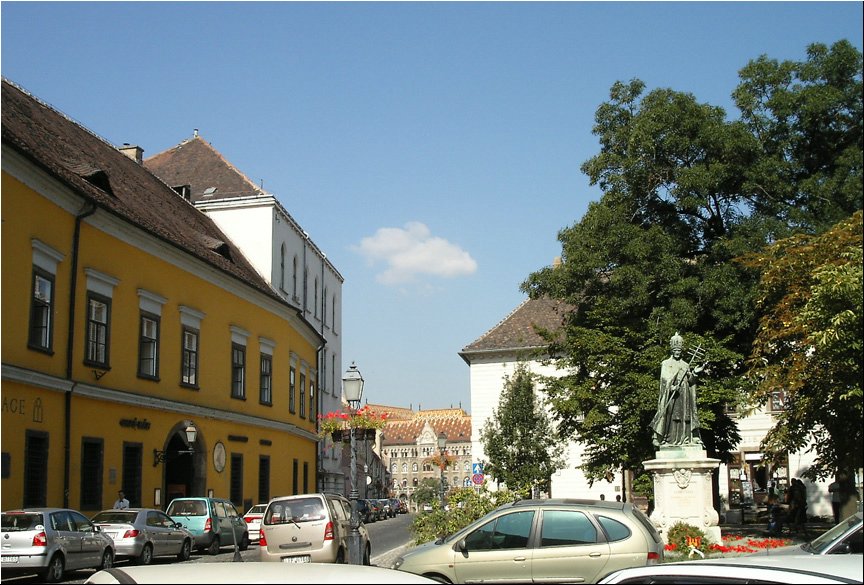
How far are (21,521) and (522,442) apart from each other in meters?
27.7

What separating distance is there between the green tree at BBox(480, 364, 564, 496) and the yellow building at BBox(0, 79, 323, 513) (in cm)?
960

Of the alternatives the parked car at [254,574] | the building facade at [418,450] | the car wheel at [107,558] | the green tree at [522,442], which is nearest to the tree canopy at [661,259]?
the green tree at [522,442]

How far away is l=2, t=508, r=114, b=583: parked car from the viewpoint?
59.1ft

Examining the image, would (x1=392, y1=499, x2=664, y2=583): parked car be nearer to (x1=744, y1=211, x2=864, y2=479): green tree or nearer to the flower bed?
(x1=744, y1=211, x2=864, y2=479): green tree

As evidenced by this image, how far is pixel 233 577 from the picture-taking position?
3.30m

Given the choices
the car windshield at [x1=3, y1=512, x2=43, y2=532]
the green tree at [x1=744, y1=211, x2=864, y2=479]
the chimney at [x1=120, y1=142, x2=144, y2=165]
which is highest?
the chimney at [x1=120, y1=142, x2=144, y2=165]

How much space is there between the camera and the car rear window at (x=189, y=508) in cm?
2742

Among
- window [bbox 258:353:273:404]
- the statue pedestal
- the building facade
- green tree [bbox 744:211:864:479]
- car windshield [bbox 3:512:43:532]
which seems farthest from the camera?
the building facade

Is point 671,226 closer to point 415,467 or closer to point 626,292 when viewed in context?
point 626,292

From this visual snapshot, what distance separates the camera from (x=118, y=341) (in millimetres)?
27547

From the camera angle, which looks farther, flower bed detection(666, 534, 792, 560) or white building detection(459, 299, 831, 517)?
white building detection(459, 299, 831, 517)

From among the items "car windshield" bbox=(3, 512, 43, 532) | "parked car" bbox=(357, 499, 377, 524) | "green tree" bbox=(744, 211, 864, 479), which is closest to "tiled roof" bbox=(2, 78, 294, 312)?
"car windshield" bbox=(3, 512, 43, 532)

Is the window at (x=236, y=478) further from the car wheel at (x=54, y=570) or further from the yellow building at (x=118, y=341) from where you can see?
the car wheel at (x=54, y=570)

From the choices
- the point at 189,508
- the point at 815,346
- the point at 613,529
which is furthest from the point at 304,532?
the point at 815,346
